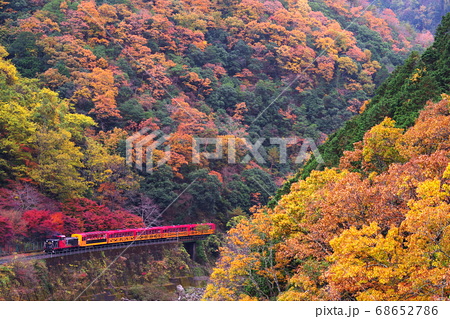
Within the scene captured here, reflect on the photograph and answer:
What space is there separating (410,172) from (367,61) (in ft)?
155

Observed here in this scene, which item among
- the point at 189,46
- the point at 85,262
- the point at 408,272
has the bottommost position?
the point at 85,262

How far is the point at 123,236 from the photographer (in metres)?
31.4

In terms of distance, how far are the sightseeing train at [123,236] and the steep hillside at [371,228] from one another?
37.3ft

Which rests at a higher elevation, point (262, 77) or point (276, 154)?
point (262, 77)

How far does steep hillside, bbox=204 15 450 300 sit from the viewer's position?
10.9 m

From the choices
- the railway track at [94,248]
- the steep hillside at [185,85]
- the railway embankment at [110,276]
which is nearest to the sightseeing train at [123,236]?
the railway track at [94,248]

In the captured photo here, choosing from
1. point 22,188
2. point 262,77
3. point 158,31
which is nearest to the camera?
point 22,188

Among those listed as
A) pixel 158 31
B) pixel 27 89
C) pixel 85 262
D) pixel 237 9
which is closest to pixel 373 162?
pixel 85 262

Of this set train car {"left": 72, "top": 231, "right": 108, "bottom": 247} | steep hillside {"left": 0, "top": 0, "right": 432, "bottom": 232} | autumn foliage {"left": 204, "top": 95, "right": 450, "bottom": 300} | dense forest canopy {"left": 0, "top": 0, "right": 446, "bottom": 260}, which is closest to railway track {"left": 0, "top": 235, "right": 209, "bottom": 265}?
train car {"left": 72, "top": 231, "right": 108, "bottom": 247}

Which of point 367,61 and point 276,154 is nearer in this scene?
point 276,154

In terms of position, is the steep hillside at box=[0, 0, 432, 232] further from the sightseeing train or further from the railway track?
the railway track

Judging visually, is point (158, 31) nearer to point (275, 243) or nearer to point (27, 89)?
point (27, 89)

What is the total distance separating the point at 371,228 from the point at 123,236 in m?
21.5

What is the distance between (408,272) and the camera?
1086 centimetres
